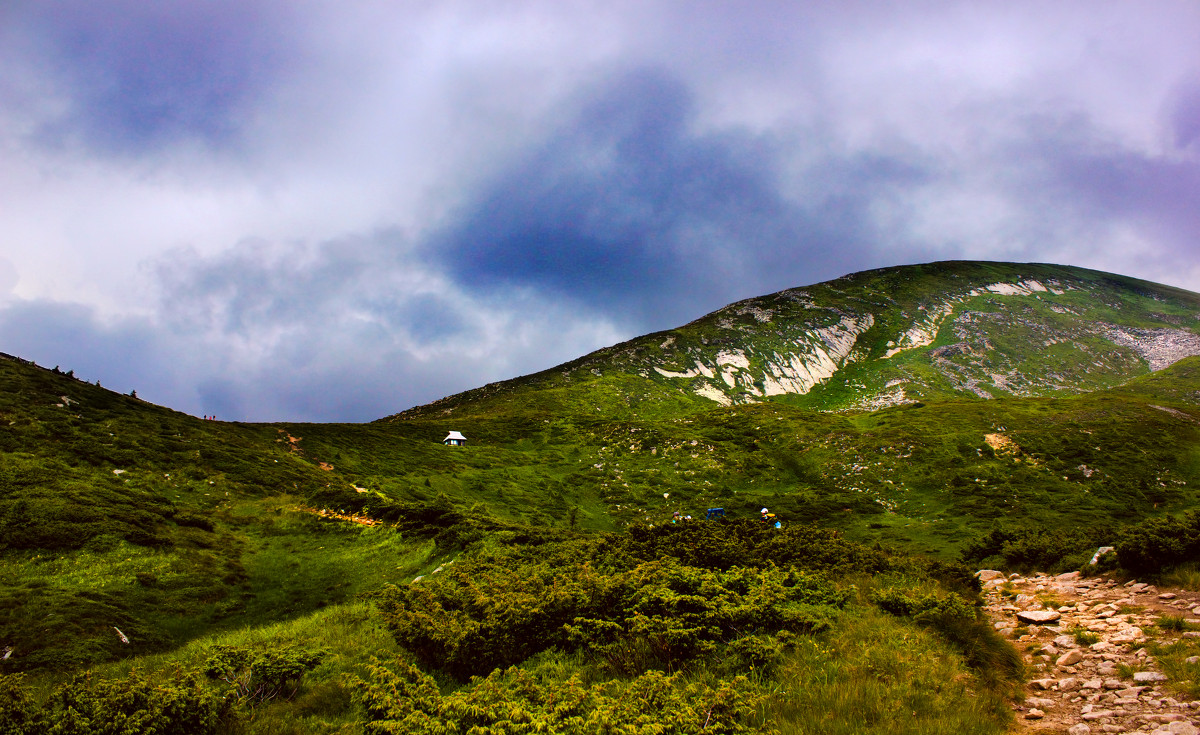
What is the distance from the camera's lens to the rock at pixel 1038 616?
1152 cm

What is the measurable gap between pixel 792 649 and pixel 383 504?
24366 mm

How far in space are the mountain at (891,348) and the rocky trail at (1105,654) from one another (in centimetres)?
7027

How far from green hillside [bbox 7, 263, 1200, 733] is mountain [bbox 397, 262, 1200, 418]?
23.8 metres

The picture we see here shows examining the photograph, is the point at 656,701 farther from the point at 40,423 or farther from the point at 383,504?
the point at 40,423

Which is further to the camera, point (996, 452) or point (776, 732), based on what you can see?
point (996, 452)

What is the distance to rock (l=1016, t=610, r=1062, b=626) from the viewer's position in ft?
37.8

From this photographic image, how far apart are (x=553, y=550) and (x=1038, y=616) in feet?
40.8

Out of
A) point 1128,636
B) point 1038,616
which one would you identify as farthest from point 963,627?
point 1038,616

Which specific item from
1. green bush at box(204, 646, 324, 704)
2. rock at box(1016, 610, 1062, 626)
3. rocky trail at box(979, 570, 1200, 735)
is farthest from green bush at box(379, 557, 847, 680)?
rock at box(1016, 610, 1062, 626)

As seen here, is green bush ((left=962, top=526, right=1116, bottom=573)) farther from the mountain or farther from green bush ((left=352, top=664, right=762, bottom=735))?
the mountain

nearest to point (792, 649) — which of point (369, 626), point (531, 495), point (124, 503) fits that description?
point (369, 626)

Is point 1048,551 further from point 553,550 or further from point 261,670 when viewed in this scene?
point 261,670

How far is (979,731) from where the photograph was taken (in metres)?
6.56

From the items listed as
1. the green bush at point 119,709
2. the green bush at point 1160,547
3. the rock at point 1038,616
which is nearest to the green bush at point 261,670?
the green bush at point 119,709
